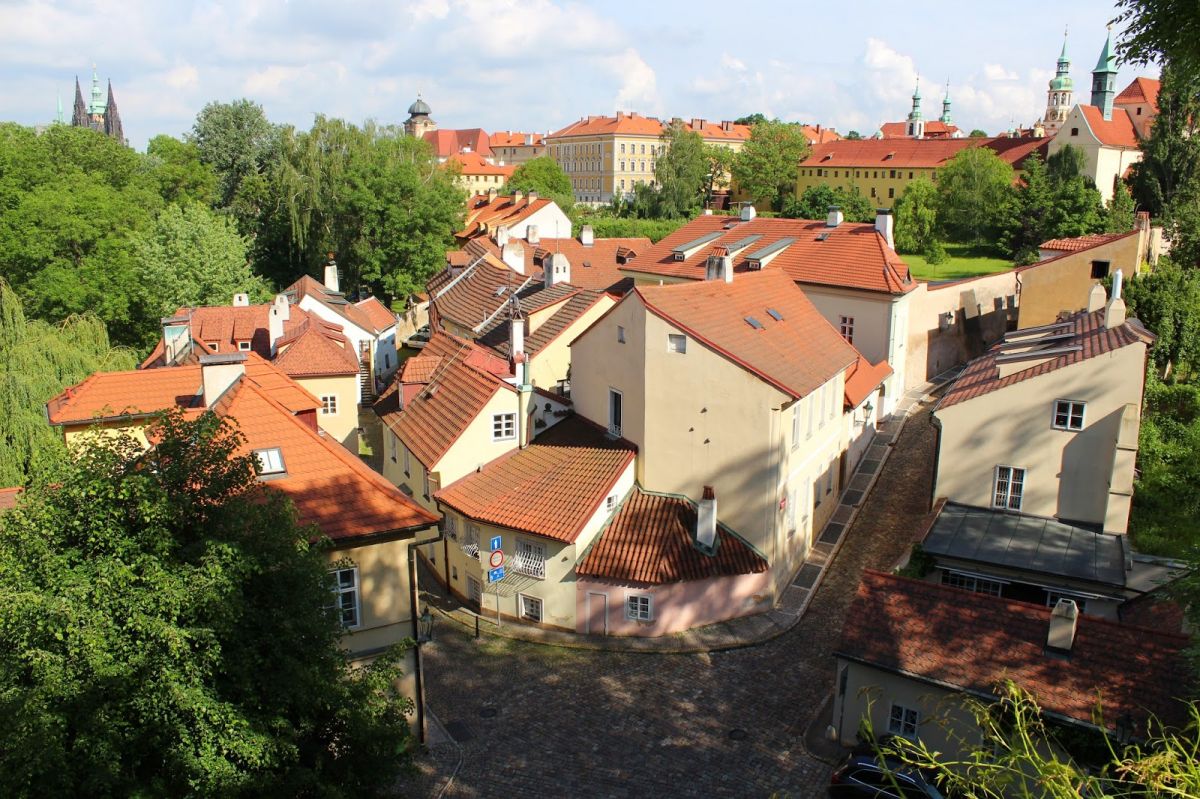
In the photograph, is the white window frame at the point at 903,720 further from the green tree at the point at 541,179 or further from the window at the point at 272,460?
the green tree at the point at 541,179

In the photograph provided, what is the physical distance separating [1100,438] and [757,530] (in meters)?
8.44

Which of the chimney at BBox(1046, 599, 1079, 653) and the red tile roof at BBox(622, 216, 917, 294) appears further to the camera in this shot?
the red tile roof at BBox(622, 216, 917, 294)

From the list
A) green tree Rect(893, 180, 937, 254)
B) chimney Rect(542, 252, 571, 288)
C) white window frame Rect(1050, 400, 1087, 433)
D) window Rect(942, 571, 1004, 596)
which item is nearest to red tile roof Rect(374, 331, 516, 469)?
chimney Rect(542, 252, 571, 288)

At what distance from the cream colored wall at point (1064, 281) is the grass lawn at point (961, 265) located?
24971 millimetres

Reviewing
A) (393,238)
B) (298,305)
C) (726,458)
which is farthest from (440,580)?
(393,238)

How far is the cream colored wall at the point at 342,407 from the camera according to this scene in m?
33.4

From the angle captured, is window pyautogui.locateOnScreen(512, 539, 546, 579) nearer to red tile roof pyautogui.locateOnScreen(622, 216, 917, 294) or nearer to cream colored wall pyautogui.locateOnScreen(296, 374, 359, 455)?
cream colored wall pyautogui.locateOnScreen(296, 374, 359, 455)

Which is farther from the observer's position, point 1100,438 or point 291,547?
point 1100,438

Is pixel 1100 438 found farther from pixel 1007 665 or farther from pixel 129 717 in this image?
pixel 129 717

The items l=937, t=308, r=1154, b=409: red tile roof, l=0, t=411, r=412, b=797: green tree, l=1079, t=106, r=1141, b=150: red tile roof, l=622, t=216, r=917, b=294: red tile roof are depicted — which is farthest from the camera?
l=1079, t=106, r=1141, b=150: red tile roof

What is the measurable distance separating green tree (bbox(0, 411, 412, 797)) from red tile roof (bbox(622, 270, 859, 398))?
13.2 m

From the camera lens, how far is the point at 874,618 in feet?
55.7

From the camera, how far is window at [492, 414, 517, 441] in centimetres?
→ 2395

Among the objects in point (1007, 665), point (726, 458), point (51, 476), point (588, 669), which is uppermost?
point (51, 476)
